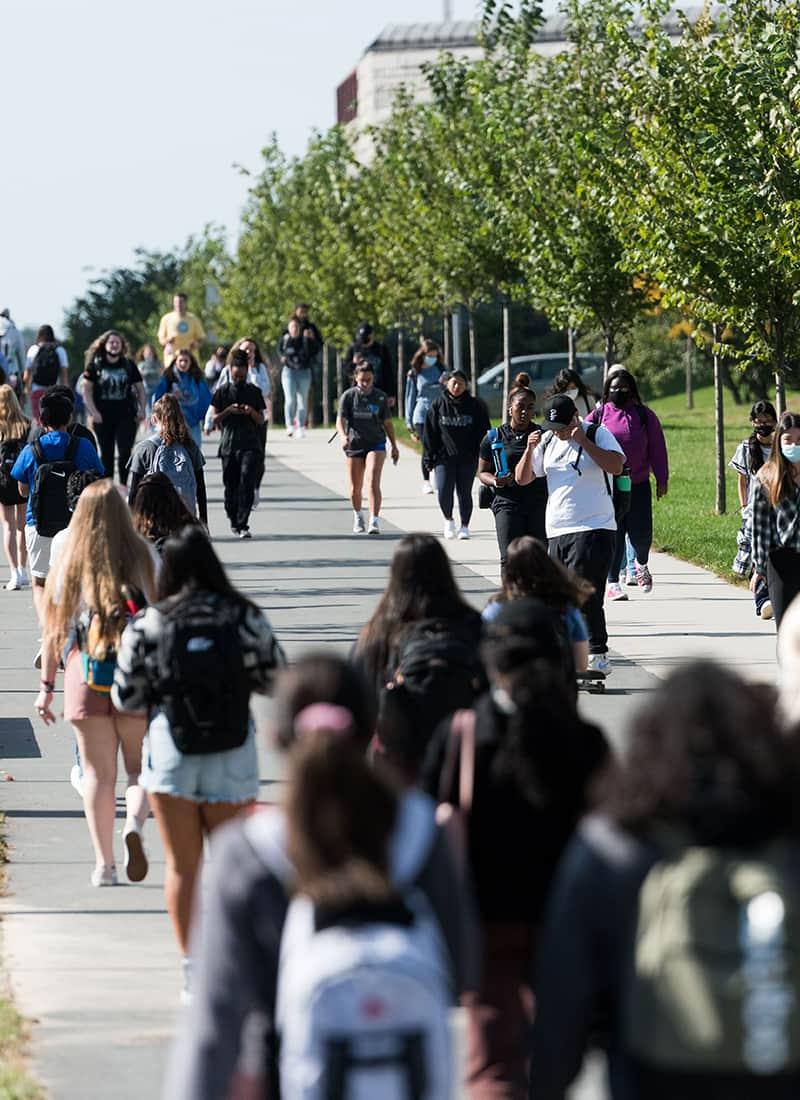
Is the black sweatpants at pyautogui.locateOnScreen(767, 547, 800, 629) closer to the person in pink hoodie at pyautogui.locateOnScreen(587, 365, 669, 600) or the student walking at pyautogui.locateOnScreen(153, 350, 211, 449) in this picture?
the person in pink hoodie at pyautogui.locateOnScreen(587, 365, 669, 600)

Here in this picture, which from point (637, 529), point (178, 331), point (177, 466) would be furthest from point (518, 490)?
point (178, 331)

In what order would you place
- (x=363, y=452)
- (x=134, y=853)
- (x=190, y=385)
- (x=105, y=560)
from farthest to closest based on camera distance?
(x=190, y=385)
(x=363, y=452)
(x=134, y=853)
(x=105, y=560)

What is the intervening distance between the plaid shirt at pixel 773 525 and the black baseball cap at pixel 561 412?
5.83 feet

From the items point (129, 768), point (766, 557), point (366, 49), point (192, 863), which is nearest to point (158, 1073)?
point (192, 863)

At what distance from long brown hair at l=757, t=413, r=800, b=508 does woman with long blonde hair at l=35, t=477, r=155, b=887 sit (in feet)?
12.5

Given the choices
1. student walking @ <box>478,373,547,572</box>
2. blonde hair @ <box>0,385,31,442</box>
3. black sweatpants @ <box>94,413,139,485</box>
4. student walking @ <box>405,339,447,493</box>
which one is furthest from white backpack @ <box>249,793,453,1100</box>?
student walking @ <box>405,339,447,493</box>

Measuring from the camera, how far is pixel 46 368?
23734 mm

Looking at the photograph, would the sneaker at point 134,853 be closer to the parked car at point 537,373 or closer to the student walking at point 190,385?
the student walking at point 190,385

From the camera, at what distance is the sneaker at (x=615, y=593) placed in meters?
17.6

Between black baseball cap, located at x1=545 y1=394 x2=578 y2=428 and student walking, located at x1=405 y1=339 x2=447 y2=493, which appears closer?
black baseball cap, located at x1=545 y1=394 x2=578 y2=428

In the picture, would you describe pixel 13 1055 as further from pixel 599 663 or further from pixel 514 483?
pixel 514 483

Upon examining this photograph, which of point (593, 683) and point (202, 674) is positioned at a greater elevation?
point (202, 674)

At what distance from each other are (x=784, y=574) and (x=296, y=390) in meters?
26.8

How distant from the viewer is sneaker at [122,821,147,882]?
8438 mm
